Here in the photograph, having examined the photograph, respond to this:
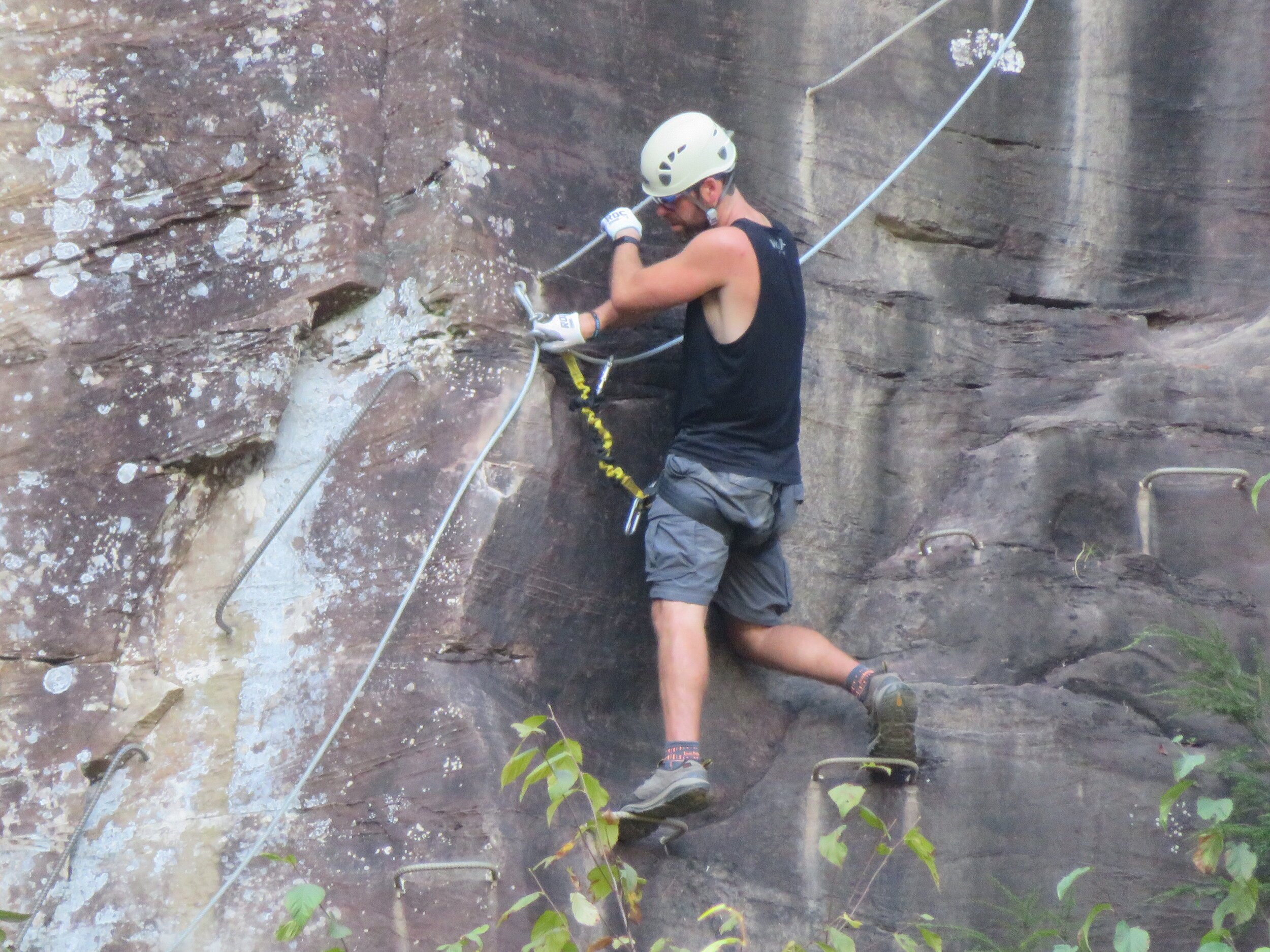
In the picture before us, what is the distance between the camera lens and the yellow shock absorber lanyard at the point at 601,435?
4391mm

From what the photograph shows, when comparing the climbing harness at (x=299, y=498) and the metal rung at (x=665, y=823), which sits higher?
the climbing harness at (x=299, y=498)

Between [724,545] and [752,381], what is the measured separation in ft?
1.50

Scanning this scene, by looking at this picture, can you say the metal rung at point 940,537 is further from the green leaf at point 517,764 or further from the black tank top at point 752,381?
the green leaf at point 517,764

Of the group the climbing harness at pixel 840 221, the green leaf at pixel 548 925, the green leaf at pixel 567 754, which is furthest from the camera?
the climbing harness at pixel 840 221

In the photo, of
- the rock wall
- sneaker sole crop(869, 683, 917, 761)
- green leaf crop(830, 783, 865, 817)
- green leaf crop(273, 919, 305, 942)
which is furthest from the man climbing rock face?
green leaf crop(273, 919, 305, 942)

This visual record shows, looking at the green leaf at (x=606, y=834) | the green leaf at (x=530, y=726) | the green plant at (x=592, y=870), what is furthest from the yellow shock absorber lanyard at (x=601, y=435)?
the green leaf at (x=530, y=726)

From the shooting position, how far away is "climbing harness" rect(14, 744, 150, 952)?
389 centimetres

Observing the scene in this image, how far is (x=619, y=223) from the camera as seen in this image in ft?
14.5

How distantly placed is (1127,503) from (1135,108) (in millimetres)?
1604

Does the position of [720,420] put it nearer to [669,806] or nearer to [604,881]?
[669,806]

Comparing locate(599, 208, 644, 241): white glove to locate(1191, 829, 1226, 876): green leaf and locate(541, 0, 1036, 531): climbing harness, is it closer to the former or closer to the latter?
locate(541, 0, 1036, 531): climbing harness

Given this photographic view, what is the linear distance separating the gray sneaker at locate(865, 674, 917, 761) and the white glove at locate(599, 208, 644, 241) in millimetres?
1427

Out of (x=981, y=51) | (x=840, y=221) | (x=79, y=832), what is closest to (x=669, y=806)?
(x=79, y=832)

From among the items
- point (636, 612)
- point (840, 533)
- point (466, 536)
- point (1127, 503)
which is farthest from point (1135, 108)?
point (466, 536)
